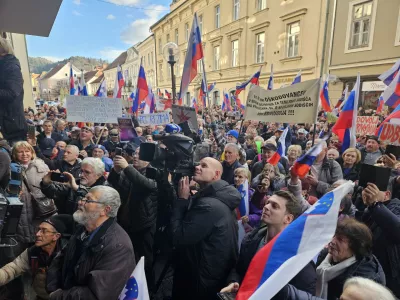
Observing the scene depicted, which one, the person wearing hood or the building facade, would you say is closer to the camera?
the person wearing hood

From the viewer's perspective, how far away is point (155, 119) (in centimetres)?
610

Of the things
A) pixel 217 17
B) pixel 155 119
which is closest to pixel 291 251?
pixel 155 119

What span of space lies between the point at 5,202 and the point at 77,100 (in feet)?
13.0

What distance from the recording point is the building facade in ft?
37.6

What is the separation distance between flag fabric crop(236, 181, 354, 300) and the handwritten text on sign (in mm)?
3047

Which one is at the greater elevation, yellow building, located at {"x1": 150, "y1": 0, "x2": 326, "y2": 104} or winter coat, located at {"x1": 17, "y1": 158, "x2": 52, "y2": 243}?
yellow building, located at {"x1": 150, "y1": 0, "x2": 326, "y2": 104}

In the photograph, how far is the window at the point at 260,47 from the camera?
18.2 m

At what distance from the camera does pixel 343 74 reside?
13.2 meters

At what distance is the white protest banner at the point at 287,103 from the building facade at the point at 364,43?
9.68 meters

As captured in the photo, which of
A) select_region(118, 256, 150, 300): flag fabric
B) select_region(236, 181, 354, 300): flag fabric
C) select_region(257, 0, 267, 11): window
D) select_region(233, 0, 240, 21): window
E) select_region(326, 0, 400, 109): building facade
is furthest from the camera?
select_region(233, 0, 240, 21): window

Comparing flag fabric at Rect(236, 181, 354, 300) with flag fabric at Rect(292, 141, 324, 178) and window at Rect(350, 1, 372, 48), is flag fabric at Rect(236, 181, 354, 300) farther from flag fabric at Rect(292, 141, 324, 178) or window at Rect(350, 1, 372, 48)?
window at Rect(350, 1, 372, 48)

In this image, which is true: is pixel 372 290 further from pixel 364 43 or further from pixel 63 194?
pixel 364 43

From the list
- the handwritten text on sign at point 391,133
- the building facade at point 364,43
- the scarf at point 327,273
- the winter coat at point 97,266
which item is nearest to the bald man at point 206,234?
the winter coat at point 97,266

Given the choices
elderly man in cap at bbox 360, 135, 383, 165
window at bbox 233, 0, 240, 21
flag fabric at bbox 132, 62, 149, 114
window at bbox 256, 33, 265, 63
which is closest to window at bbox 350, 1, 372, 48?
window at bbox 256, 33, 265, 63
